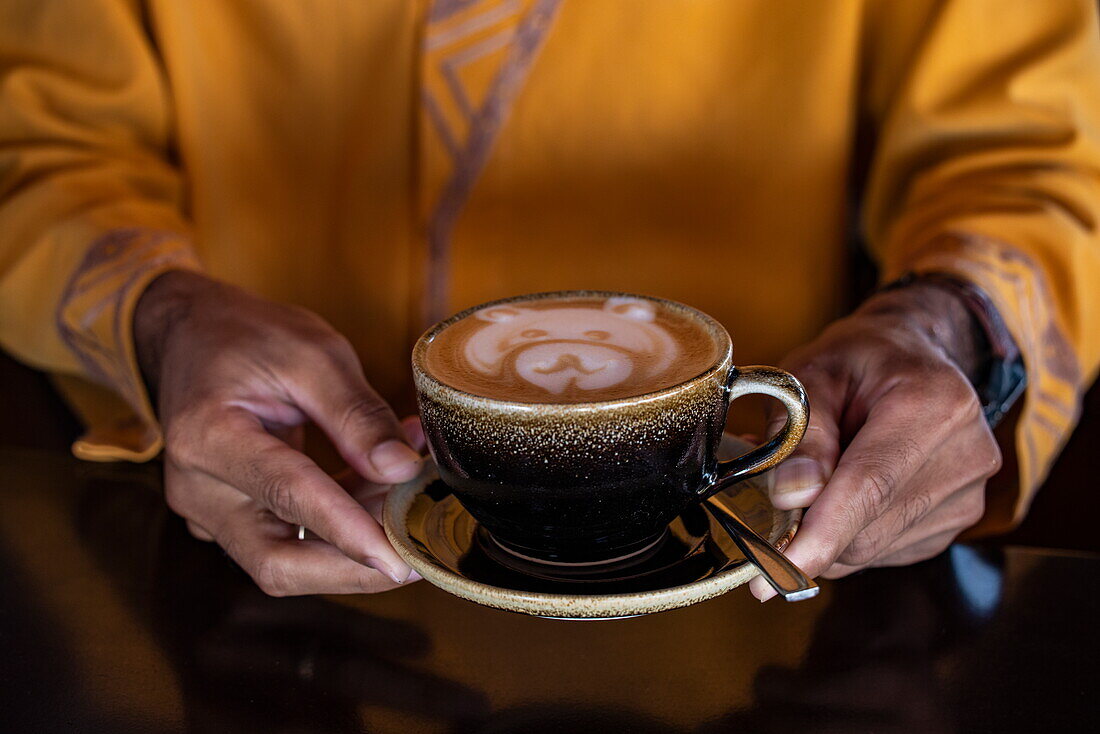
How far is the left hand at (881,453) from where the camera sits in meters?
0.66

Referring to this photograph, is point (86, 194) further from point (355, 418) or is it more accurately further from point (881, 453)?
point (881, 453)

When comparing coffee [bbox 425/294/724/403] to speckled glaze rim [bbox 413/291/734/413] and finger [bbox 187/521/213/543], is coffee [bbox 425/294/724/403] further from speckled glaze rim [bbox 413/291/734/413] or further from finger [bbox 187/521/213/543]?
finger [bbox 187/521/213/543]

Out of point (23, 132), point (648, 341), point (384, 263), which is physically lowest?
point (384, 263)

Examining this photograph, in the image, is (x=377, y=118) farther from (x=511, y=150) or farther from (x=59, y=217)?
(x=59, y=217)

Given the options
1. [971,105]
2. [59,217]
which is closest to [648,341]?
[971,105]

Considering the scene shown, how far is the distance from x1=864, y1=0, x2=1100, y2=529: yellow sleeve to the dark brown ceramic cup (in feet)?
1.34

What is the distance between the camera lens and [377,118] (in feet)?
3.99

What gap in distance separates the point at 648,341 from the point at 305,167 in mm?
711

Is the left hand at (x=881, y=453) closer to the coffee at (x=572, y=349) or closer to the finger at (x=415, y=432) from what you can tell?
the coffee at (x=572, y=349)

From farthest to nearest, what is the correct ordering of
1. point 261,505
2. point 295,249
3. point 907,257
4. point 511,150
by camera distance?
point 295,249
point 511,150
point 907,257
point 261,505

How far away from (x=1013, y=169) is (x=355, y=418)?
746mm

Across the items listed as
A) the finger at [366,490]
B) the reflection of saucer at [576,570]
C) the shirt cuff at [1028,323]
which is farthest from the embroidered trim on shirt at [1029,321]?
the finger at [366,490]

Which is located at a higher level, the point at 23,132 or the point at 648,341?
the point at 648,341

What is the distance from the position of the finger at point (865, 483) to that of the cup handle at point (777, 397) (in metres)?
0.04
